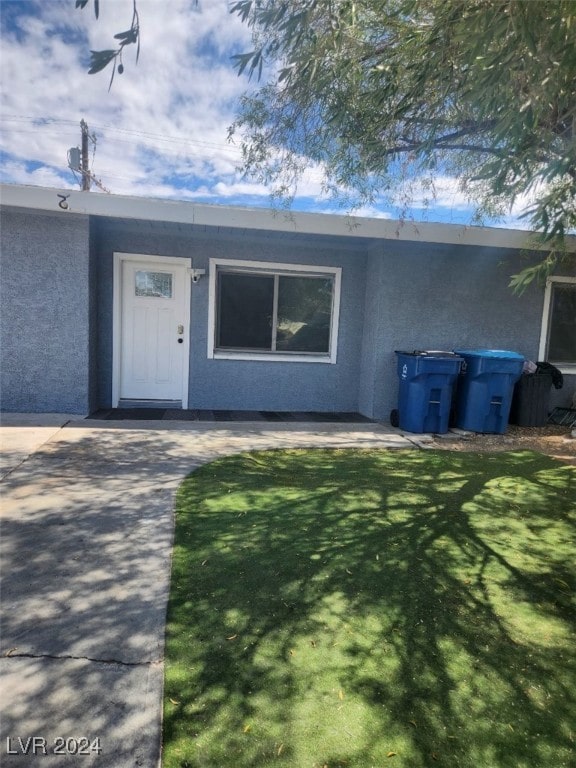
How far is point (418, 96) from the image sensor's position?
4043 millimetres

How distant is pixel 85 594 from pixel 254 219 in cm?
550

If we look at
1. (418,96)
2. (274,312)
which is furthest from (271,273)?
(418,96)

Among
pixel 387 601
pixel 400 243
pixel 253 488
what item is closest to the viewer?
pixel 387 601

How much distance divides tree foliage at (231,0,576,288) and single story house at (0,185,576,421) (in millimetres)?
1075

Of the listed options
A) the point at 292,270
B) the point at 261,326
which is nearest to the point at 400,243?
the point at 292,270

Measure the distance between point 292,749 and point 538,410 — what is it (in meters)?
7.30

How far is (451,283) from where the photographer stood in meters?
8.03

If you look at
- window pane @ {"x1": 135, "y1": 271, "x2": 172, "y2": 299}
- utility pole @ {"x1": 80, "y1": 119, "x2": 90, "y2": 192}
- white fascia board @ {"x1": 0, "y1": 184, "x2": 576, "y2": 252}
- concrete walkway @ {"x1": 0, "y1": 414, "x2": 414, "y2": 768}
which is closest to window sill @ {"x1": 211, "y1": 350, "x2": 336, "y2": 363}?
window pane @ {"x1": 135, "y1": 271, "x2": 172, "y2": 299}

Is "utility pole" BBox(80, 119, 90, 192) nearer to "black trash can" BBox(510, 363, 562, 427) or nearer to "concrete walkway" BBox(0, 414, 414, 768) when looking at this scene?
"concrete walkway" BBox(0, 414, 414, 768)

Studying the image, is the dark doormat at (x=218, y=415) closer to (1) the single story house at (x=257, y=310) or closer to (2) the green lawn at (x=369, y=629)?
Answer: (1) the single story house at (x=257, y=310)

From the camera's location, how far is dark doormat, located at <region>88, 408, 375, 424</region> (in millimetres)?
7418

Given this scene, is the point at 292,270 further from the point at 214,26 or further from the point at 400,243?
the point at 214,26

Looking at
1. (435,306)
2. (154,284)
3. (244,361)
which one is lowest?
(244,361)

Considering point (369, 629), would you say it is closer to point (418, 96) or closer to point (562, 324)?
point (418, 96)
